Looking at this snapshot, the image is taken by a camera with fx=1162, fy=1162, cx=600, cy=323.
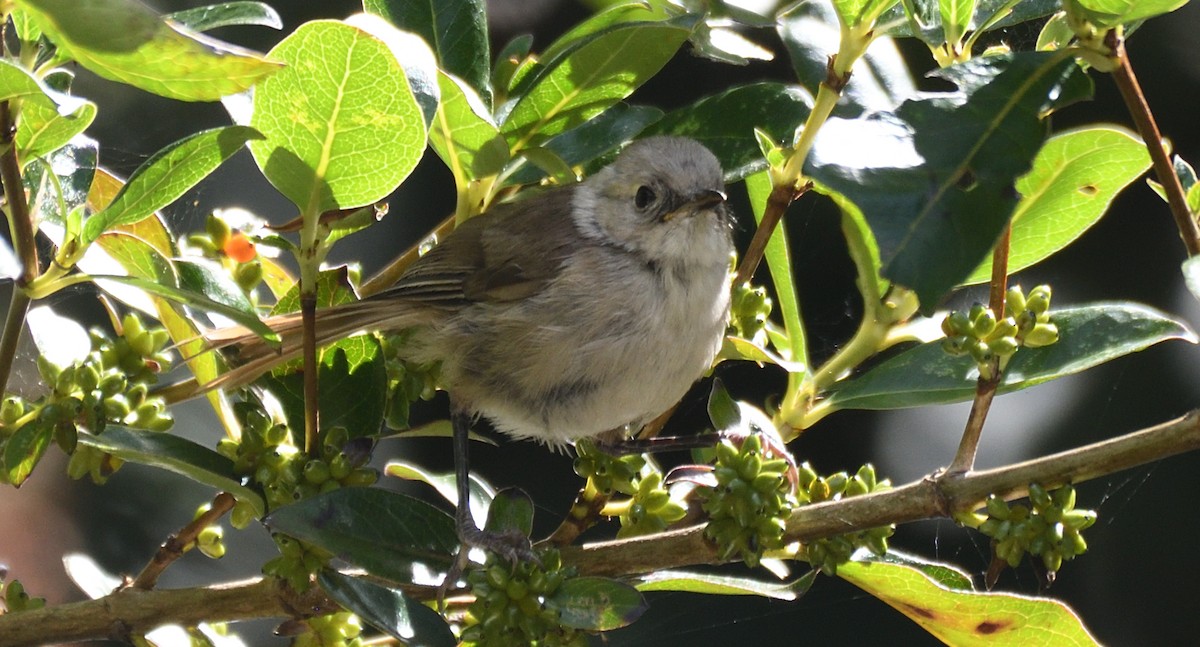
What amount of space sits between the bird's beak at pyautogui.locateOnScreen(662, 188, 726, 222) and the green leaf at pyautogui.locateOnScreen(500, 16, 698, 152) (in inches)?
18.3

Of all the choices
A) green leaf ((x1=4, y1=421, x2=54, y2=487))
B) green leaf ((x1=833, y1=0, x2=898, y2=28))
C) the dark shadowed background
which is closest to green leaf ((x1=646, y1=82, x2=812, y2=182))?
green leaf ((x1=833, y1=0, x2=898, y2=28))

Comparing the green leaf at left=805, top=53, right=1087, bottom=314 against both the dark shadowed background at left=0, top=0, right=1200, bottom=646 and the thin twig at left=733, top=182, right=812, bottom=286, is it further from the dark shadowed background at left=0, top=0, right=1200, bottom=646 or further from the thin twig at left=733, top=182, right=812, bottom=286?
the dark shadowed background at left=0, top=0, right=1200, bottom=646

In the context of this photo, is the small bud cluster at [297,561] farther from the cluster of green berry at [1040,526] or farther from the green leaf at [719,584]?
the cluster of green berry at [1040,526]

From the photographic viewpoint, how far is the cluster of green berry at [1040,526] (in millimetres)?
1495

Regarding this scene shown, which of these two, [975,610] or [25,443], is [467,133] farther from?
[975,610]

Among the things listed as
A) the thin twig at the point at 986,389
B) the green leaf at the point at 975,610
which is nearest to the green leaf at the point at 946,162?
the thin twig at the point at 986,389

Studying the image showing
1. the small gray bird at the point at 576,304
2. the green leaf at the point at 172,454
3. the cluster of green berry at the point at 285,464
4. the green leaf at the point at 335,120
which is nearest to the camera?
the green leaf at the point at 335,120

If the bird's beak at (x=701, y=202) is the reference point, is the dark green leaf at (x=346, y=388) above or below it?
below

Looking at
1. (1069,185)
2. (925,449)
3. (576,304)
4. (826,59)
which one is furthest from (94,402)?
(925,449)

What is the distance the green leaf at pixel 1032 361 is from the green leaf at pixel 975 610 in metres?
0.29

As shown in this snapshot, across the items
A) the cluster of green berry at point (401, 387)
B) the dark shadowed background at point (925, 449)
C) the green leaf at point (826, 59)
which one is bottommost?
the dark shadowed background at point (925, 449)

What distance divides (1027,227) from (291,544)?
4.05ft

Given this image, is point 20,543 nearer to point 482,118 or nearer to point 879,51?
point 482,118

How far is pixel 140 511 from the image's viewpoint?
3963 millimetres
